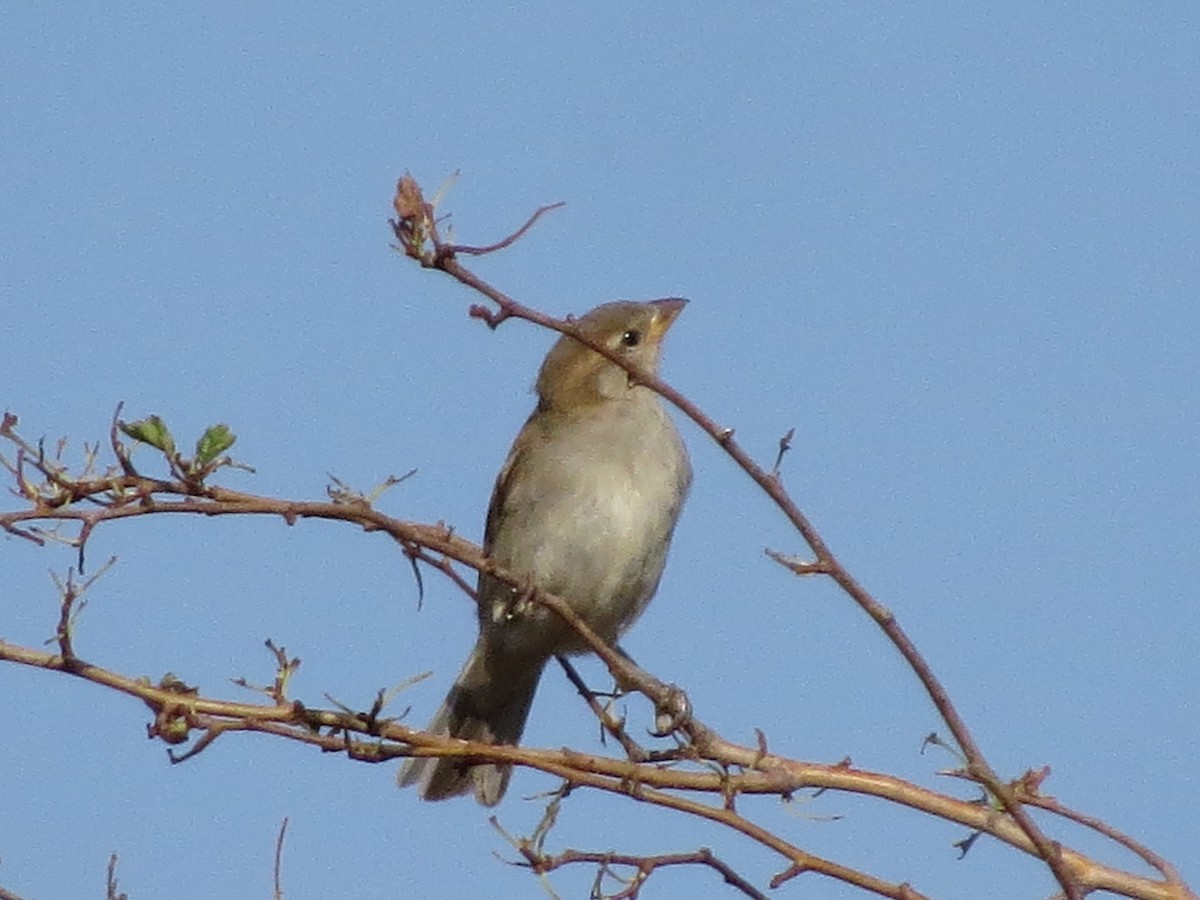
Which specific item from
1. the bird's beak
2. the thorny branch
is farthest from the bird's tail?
the thorny branch

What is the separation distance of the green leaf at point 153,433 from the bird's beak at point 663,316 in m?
4.25

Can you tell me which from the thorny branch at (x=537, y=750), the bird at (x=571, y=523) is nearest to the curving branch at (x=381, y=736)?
the thorny branch at (x=537, y=750)

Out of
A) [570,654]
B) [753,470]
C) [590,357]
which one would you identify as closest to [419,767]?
[570,654]

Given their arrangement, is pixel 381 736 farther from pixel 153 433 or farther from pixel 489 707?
pixel 489 707

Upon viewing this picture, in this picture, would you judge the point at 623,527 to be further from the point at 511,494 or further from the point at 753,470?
the point at 753,470

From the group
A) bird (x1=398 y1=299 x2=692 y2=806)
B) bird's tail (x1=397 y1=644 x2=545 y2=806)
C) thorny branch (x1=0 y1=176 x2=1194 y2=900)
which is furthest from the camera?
bird's tail (x1=397 y1=644 x2=545 y2=806)

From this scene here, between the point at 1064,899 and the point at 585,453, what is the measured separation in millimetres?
4344

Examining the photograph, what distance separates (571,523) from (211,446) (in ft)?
11.8

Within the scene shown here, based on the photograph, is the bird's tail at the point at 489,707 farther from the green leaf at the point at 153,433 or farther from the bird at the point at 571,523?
the green leaf at the point at 153,433

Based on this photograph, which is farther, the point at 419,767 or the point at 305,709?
the point at 419,767

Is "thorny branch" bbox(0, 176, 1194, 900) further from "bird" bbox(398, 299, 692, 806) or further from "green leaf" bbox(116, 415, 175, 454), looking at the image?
"bird" bbox(398, 299, 692, 806)

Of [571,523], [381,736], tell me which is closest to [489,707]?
[571,523]

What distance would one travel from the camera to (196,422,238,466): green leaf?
3420 mm

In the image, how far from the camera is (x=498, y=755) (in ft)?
10.6
